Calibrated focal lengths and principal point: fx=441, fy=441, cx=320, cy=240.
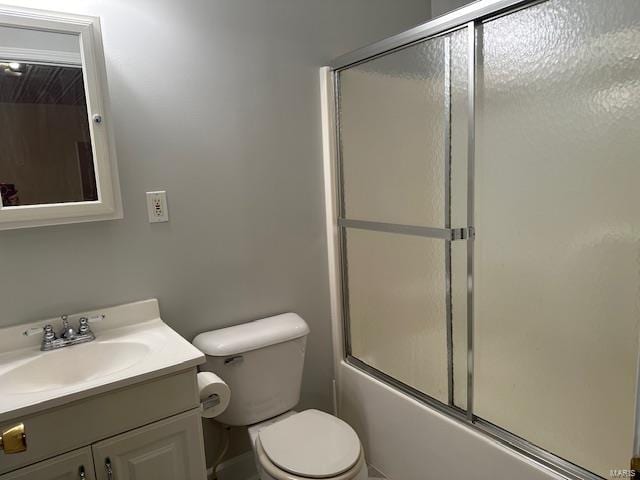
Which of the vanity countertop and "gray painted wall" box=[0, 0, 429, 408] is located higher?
"gray painted wall" box=[0, 0, 429, 408]

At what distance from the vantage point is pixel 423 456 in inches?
67.7

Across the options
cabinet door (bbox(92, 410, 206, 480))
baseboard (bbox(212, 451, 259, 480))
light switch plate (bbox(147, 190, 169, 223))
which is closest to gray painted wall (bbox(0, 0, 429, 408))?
light switch plate (bbox(147, 190, 169, 223))

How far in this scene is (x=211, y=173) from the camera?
5.68 feet

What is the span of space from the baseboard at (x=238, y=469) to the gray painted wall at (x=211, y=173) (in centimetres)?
38

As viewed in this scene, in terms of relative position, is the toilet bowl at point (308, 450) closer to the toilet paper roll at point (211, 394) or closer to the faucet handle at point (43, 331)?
the toilet paper roll at point (211, 394)

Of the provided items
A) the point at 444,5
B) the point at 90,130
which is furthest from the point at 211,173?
the point at 444,5

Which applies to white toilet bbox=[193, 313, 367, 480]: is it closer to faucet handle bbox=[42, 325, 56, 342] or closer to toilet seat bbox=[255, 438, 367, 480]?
toilet seat bbox=[255, 438, 367, 480]

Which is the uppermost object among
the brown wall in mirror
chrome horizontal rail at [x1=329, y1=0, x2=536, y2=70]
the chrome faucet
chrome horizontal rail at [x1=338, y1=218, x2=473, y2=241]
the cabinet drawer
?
chrome horizontal rail at [x1=329, y1=0, x2=536, y2=70]

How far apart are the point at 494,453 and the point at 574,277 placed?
62cm

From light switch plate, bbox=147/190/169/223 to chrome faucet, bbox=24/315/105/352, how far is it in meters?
0.42

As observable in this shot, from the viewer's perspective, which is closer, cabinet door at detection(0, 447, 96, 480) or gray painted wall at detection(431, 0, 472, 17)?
cabinet door at detection(0, 447, 96, 480)

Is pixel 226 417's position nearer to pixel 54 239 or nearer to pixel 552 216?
pixel 54 239

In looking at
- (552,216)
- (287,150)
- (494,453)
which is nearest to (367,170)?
(287,150)

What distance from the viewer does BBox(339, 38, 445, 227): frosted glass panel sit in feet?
5.23
